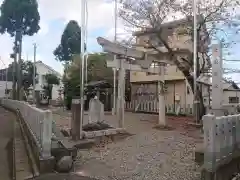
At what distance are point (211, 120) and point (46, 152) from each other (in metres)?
3.58

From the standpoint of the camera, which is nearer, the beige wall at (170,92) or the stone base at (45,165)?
the stone base at (45,165)

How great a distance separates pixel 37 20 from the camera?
2908cm

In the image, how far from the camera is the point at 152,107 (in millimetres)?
21719

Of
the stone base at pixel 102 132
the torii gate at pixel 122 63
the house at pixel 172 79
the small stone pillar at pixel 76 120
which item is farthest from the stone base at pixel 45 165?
the house at pixel 172 79

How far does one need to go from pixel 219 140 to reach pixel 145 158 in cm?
292

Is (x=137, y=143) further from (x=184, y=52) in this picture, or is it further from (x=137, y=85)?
(x=137, y=85)

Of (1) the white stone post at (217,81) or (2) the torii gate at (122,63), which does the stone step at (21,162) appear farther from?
(1) the white stone post at (217,81)

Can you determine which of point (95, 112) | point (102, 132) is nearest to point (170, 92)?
point (95, 112)

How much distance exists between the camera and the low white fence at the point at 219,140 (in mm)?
5191

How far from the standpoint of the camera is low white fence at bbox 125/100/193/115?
1969cm

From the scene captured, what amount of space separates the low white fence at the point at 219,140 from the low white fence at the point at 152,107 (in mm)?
13363

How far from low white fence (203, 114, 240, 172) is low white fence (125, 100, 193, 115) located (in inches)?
526

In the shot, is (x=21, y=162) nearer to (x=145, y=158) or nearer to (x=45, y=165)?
(x=45, y=165)

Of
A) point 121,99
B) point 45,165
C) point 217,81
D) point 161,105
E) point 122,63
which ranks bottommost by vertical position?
point 45,165
